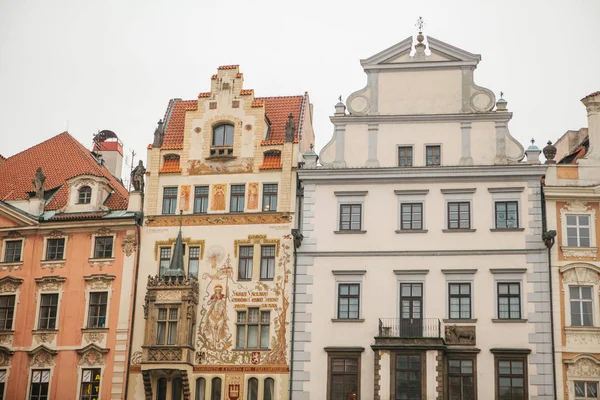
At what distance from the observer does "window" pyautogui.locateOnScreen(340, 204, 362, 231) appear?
137 feet

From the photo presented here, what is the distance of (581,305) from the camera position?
129 feet

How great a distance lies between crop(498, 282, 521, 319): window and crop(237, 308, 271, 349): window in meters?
9.21

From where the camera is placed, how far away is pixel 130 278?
42.9 meters

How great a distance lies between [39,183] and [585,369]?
24.7 meters

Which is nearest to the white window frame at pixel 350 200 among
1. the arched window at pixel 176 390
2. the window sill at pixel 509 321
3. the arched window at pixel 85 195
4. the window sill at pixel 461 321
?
the window sill at pixel 461 321

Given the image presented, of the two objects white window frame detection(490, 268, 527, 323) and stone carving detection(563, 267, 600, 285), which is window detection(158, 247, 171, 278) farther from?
stone carving detection(563, 267, 600, 285)

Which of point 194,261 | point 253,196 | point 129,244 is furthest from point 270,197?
point 129,244

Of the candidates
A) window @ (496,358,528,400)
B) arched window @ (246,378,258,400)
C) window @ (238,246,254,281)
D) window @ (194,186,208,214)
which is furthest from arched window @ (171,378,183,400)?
window @ (496,358,528,400)

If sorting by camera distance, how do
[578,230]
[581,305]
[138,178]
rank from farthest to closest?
[138,178] → [578,230] → [581,305]

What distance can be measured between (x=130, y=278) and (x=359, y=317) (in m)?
9.90

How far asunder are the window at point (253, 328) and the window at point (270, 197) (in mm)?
4377

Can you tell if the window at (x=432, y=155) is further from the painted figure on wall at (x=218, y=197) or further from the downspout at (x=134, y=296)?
the downspout at (x=134, y=296)

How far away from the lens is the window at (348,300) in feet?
133

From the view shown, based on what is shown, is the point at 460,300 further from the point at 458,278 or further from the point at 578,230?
the point at 578,230
